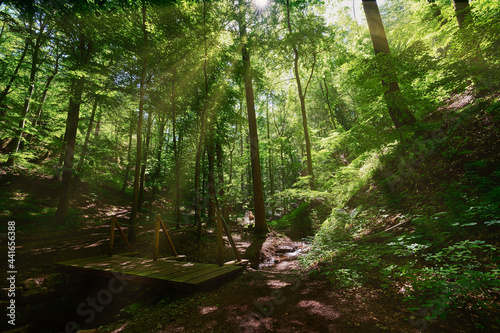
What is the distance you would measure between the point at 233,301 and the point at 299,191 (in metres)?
8.73

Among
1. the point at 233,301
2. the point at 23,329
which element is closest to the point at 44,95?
the point at 23,329

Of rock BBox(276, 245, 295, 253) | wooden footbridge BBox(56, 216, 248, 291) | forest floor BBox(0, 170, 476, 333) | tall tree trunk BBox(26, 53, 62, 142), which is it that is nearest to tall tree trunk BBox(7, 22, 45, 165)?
tall tree trunk BBox(26, 53, 62, 142)

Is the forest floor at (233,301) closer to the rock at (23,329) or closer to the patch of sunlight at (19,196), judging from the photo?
the rock at (23,329)

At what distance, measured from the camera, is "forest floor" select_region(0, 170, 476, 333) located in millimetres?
3008

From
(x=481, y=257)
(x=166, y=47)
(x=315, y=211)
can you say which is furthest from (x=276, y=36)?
(x=481, y=257)

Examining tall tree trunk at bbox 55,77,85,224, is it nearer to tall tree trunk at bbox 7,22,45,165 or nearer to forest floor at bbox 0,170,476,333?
forest floor at bbox 0,170,476,333

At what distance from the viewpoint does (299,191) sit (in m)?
12.0

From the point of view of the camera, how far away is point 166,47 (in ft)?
31.6

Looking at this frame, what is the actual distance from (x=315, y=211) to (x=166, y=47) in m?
12.2

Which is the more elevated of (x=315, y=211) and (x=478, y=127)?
(x=478, y=127)

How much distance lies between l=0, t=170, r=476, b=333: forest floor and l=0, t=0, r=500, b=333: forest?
41 millimetres

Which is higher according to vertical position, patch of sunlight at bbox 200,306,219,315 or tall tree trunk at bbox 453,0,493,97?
tall tree trunk at bbox 453,0,493,97

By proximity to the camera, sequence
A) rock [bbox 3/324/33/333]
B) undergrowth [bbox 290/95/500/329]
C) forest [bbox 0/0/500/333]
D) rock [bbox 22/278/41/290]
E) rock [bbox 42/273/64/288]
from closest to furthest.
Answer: undergrowth [bbox 290/95/500/329], forest [bbox 0/0/500/333], rock [bbox 3/324/33/333], rock [bbox 22/278/41/290], rock [bbox 42/273/64/288]

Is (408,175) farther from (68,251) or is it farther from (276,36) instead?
(68,251)
